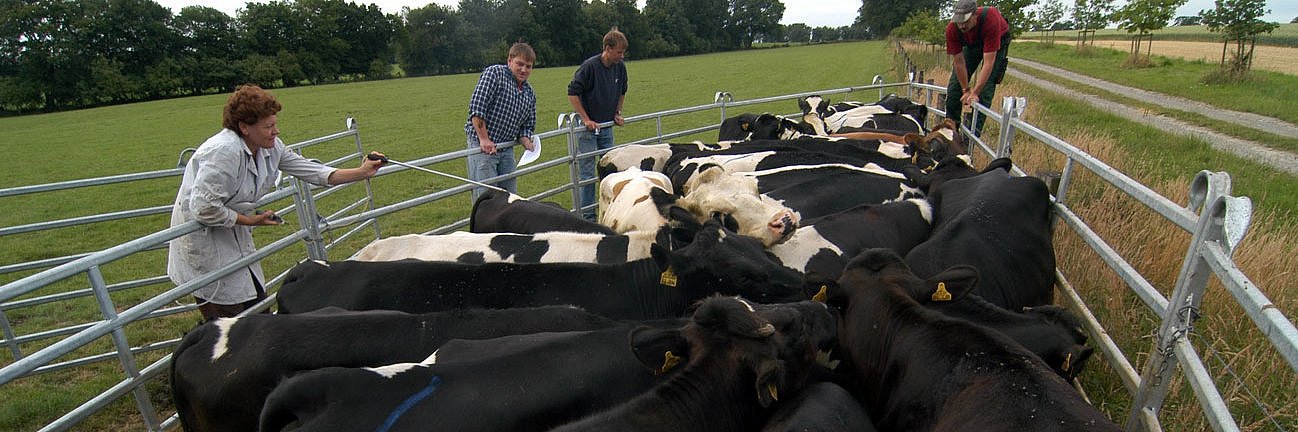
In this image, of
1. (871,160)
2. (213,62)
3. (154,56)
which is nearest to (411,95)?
(213,62)

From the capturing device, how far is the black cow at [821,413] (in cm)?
258

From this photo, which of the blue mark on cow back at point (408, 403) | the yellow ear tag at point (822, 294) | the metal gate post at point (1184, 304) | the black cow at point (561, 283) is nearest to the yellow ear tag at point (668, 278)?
the black cow at point (561, 283)

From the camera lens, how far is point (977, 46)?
8461mm

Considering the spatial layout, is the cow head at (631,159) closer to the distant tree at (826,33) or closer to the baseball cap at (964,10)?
the baseball cap at (964,10)

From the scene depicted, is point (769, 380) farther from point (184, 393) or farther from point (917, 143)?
point (917, 143)

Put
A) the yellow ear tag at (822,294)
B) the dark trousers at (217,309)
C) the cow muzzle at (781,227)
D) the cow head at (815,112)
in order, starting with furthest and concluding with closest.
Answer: the cow head at (815,112)
the cow muzzle at (781,227)
the dark trousers at (217,309)
the yellow ear tag at (822,294)

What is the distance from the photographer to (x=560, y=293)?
12.7 ft

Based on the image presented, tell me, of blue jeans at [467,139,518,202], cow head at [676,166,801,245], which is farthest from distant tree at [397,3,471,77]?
cow head at [676,166,801,245]

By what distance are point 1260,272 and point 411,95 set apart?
40031 mm

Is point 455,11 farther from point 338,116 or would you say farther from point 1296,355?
point 1296,355

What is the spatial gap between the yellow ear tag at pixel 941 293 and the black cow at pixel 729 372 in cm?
54

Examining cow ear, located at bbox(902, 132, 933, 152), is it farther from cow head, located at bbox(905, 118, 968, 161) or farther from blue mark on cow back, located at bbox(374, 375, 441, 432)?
blue mark on cow back, located at bbox(374, 375, 441, 432)

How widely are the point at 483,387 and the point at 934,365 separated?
186cm

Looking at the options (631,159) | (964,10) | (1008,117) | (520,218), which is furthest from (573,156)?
(964,10)
